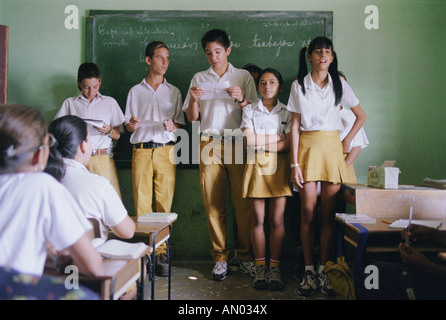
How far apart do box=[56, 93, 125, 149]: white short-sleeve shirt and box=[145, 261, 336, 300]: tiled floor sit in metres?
1.28

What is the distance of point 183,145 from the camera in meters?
3.06

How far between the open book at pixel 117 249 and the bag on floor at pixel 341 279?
132cm

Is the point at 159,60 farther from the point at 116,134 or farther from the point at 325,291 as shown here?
the point at 325,291

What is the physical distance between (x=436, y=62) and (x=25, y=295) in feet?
11.9

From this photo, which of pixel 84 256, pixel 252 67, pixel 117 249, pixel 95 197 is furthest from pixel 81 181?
pixel 252 67

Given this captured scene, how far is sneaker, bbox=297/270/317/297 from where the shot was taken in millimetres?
2271

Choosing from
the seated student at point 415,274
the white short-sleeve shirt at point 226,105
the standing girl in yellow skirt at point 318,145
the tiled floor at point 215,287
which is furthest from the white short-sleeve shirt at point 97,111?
the seated student at point 415,274

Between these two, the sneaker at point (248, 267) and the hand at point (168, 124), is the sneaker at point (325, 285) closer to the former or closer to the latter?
the sneaker at point (248, 267)

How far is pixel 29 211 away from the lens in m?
0.99

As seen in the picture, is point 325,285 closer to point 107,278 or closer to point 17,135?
point 107,278

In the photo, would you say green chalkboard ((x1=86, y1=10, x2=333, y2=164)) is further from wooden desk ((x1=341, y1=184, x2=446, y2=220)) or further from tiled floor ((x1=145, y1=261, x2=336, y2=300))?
wooden desk ((x1=341, y1=184, x2=446, y2=220))

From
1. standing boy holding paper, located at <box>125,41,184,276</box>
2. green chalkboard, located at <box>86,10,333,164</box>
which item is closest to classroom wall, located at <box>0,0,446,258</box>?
green chalkboard, located at <box>86,10,333,164</box>

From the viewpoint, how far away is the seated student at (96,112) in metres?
2.84

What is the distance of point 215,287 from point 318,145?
130 centimetres
